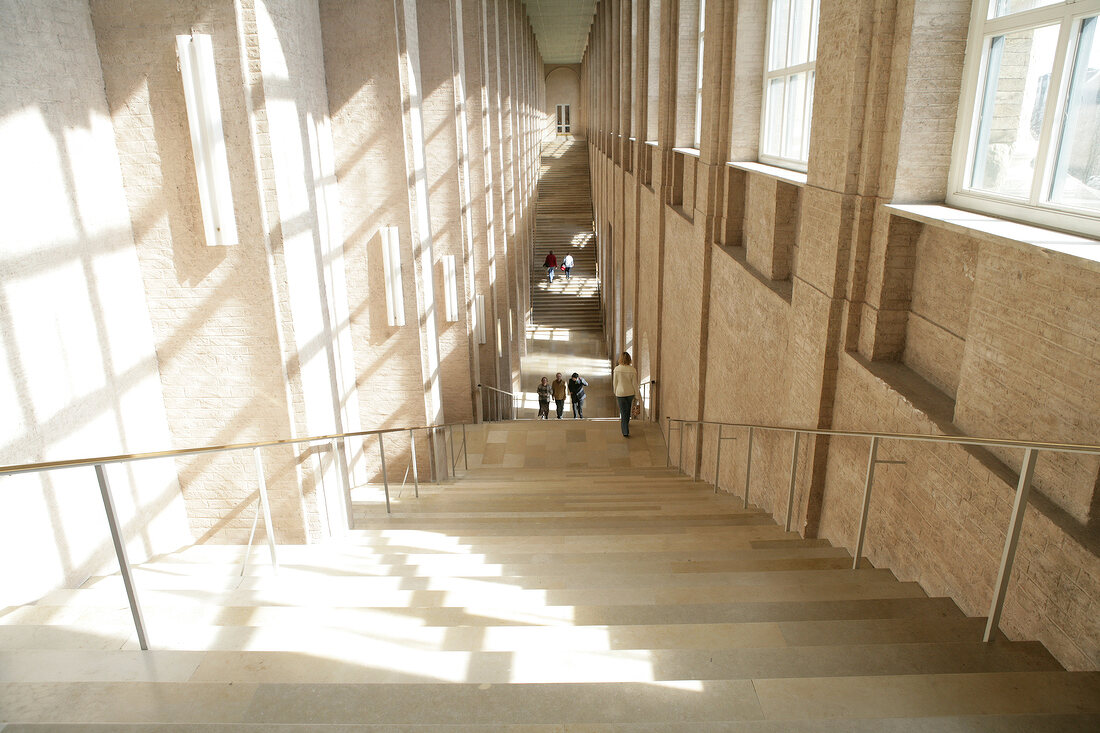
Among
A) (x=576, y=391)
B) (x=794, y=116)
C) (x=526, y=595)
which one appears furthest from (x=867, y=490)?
(x=576, y=391)

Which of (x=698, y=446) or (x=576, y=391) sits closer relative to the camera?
(x=698, y=446)

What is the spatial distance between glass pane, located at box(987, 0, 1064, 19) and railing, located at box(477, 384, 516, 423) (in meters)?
12.6

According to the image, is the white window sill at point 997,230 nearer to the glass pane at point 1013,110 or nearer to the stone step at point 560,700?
the glass pane at point 1013,110

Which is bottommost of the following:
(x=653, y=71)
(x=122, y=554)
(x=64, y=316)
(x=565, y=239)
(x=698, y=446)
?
(x=565, y=239)

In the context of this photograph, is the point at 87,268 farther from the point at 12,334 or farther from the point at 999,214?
the point at 999,214

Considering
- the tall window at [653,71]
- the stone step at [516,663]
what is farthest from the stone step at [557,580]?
the tall window at [653,71]

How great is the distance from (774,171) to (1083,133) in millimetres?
3561

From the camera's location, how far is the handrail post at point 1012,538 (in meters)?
2.56

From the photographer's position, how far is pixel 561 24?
3150cm

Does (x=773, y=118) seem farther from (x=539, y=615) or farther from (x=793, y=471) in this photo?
(x=539, y=615)

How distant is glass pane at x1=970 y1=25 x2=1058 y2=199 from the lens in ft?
10.8

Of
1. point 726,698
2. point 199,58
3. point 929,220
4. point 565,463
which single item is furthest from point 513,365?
point 726,698

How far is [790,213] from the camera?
6438 mm

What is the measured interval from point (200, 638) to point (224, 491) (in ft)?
10.7
